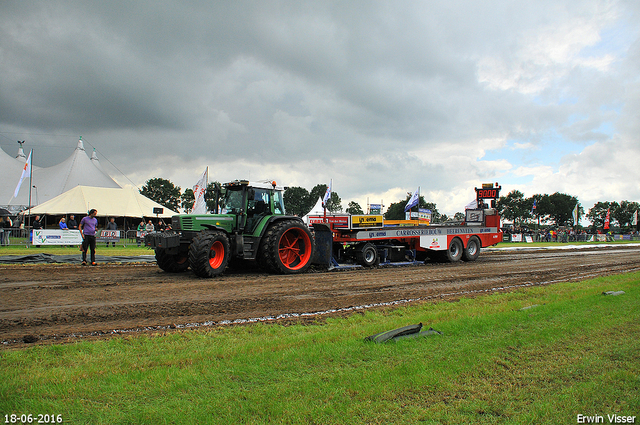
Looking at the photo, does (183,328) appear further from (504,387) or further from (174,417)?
(504,387)

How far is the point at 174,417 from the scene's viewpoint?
2773mm

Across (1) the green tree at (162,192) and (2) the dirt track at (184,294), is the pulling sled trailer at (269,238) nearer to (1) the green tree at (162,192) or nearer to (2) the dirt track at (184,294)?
(2) the dirt track at (184,294)

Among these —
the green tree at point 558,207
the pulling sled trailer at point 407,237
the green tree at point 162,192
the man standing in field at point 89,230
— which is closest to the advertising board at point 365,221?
the pulling sled trailer at point 407,237

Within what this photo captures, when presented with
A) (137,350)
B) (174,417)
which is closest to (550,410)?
(174,417)

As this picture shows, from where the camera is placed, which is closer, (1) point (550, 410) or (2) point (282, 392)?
(1) point (550, 410)

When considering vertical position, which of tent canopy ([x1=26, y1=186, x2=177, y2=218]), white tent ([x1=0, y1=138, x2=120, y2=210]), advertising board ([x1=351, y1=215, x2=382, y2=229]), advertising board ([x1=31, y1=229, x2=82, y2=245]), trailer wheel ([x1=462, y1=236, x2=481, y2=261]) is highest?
white tent ([x1=0, y1=138, x2=120, y2=210])

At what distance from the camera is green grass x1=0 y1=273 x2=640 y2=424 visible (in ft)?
9.39

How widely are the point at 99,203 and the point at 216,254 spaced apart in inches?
1186

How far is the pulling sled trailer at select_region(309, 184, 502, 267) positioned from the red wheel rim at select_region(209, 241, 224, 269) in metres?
3.42

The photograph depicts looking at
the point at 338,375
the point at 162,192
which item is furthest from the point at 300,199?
the point at 338,375

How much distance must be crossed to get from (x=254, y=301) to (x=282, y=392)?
13.8 feet

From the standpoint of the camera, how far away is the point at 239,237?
35.3 feet

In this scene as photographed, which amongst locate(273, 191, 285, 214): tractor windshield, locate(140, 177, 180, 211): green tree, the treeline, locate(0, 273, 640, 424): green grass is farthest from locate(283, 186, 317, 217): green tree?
locate(0, 273, 640, 424): green grass

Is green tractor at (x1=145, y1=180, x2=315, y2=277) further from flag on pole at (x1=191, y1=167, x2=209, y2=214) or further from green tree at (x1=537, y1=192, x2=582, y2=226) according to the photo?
green tree at (x1=537, y1=192, x2=582, y2=226)
